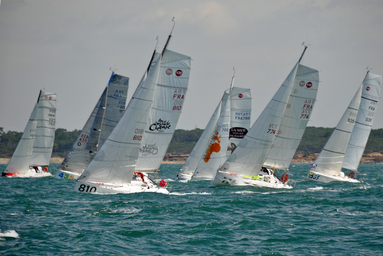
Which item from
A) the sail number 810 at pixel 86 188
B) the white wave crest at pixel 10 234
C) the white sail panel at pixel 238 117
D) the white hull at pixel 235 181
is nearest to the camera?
the white wave crest at pixel 10 234

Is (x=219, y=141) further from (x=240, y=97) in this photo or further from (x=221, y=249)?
(x=221, y=249)

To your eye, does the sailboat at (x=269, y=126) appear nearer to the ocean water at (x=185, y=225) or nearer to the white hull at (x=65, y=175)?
the ocean water at (x=185, y=225)

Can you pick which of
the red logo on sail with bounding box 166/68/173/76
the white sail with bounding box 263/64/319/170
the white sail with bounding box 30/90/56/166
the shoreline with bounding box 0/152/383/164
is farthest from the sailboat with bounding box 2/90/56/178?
the shoreline with bounding box 0/152/383/164

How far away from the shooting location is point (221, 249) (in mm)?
14016

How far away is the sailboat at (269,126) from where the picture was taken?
1233 inches

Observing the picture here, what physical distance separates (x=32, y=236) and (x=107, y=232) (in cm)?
259

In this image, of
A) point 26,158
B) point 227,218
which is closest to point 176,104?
point 227,218

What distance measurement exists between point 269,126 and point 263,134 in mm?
737

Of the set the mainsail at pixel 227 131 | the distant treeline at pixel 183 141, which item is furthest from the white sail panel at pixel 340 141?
the distant treeline at pixel 183 141

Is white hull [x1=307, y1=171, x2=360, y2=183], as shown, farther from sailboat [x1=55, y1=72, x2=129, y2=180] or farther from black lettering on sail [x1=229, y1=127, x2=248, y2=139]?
sailboat [x1=55, y1=72, x2=129, y2=180]

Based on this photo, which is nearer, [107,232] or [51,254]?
[51,254]

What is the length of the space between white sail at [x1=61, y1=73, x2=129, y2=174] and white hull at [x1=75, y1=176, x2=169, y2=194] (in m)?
10.9

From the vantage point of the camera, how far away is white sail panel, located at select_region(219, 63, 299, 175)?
31312mm

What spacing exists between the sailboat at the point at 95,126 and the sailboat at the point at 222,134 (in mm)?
8156
